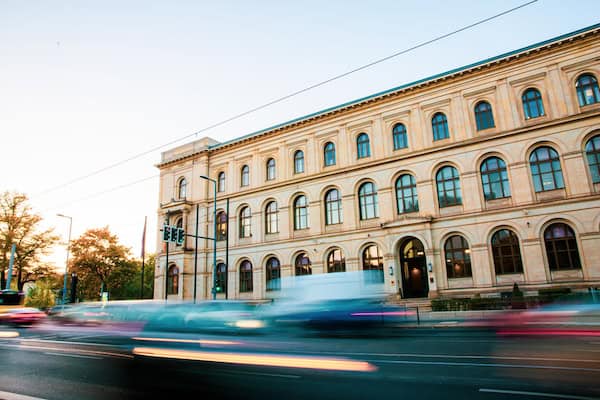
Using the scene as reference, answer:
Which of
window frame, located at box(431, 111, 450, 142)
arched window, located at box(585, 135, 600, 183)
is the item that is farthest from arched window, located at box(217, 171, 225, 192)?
arched window, located at box(585, 135, 600, 183)

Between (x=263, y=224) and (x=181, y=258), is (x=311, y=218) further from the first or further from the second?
(x=181, y=258)

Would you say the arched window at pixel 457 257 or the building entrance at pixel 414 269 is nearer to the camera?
the arched window at pixel 457 257

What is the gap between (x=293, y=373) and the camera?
7.94 metres

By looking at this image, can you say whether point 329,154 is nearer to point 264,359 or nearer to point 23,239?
point 264,359

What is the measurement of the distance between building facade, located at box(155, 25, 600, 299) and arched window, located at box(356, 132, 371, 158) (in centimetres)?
11

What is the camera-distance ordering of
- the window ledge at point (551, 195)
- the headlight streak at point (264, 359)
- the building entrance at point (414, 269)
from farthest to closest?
the building entrance at point (414, 269), the window ledge at point (551, 195), the headlight streak at point (264, 359)

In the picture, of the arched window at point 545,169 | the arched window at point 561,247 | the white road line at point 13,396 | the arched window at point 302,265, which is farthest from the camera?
the arched window at point 302,265

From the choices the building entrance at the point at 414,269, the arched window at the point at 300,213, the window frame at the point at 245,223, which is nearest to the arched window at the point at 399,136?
the building entrance at the point at 414,269

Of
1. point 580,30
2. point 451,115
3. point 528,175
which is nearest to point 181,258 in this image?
point 451,115

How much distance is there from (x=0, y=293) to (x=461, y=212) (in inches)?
1256

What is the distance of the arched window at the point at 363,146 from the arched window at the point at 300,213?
605 centimetres

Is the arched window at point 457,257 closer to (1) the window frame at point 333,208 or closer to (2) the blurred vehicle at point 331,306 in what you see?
(1) the window frame at point 333,208

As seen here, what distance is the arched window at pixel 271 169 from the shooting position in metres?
35.2

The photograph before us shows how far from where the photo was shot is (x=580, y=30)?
2359cm
